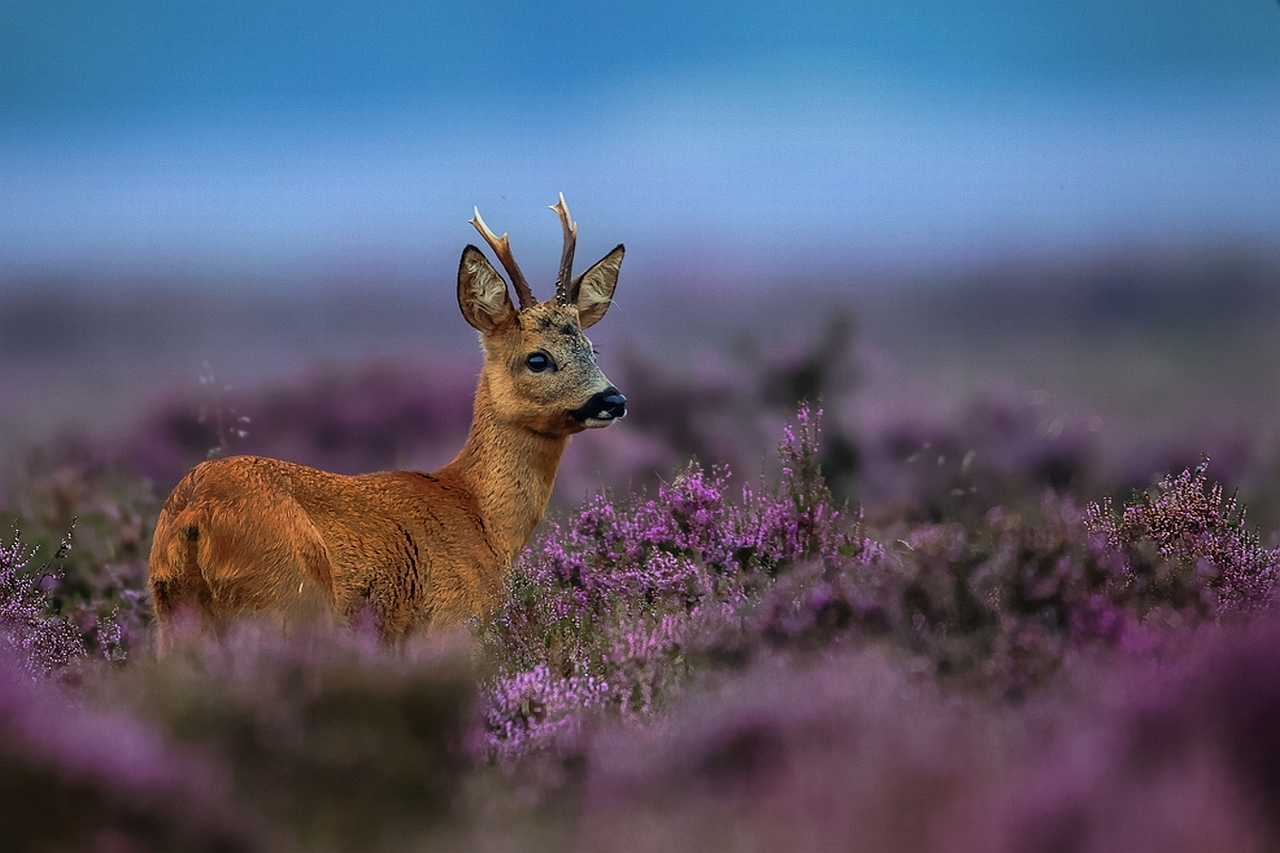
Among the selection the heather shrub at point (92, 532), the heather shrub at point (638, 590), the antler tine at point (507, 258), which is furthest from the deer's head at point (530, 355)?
the heather shrub at point (92, 532)

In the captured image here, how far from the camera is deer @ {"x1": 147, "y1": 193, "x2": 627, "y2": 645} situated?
5602 millimetres

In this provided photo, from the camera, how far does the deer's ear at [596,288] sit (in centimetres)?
712

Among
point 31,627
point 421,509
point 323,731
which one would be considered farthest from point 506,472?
point 323,731

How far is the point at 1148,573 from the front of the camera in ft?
19.1

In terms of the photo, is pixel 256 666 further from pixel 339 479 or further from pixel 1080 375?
pixel 1080 375

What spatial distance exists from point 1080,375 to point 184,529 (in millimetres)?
7077

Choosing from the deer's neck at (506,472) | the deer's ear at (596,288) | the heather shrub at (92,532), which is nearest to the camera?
the deer's neck at (506,472)

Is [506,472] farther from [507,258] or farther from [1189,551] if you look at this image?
[1189,551]

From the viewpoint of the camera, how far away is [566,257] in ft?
23.2

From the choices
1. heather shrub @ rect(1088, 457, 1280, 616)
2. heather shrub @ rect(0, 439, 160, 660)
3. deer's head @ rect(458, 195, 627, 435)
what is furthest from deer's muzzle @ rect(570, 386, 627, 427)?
heather shrub @ rect(0, 439, 160, 660)

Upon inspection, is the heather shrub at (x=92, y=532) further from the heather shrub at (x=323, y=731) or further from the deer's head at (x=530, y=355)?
the heather shrub at (x=323, y=731)

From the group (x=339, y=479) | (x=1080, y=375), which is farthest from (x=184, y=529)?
(x=1080, y=375)

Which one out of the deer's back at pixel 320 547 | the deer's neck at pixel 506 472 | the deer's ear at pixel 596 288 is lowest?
the deer's back at pixel 320 547

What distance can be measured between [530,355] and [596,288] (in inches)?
24.6
